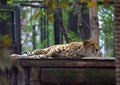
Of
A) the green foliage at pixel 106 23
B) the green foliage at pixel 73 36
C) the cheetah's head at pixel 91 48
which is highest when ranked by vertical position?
the green foliage at pixel 106 23

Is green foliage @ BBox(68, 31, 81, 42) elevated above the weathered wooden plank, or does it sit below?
above

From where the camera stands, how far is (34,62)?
5.01m

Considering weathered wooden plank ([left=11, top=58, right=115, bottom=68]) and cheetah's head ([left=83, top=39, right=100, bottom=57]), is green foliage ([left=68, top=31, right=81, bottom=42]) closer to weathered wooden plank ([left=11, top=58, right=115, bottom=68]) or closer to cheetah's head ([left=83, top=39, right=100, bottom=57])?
cheetah's head ([left=83, top=39, right=100, bottom=57])

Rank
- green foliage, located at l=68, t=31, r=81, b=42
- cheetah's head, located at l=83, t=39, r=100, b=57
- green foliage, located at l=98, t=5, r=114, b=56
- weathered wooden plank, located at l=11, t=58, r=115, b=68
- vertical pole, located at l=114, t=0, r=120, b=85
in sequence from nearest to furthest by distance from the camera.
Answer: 1. vertical pole, located at l=114, t=0, r=120, b=85
2. weathered wooden plank, located at l=11, t=58, r=115, b=68
3. cheetah's head, located at l=83, t=39, r=100, b=57
4. green foliage, located at l=68, t=31, r=81, b=42
5. green foliage, located at l=98, t=5, r=114, b=56

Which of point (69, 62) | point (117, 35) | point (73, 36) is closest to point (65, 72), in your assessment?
point (69, 62)

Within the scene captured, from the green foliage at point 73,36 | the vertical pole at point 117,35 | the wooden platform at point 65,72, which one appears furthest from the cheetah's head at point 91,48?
the green foliage at point 73,36

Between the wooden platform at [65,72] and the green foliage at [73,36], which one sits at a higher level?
the green foliage at [73,36]

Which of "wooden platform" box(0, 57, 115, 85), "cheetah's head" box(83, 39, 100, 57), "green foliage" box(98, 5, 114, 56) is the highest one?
"green foliage" box(98, 5, 114, 56)

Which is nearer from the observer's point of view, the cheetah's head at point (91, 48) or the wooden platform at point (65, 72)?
the wooden platform at point (65, 72)

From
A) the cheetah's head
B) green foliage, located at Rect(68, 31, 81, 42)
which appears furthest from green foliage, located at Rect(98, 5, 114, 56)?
the cheetah's head

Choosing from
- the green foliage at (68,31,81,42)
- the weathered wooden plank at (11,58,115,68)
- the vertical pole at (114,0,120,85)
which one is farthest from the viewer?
the green foliage at (68,31,81,42)

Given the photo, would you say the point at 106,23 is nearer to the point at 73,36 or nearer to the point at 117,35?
the point at 73,36

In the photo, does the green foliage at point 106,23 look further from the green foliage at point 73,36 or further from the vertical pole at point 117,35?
the vertical pole at point 117,35

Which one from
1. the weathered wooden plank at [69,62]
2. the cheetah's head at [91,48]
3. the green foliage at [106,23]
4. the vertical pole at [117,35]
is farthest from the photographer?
the green foliage at [106,23]
